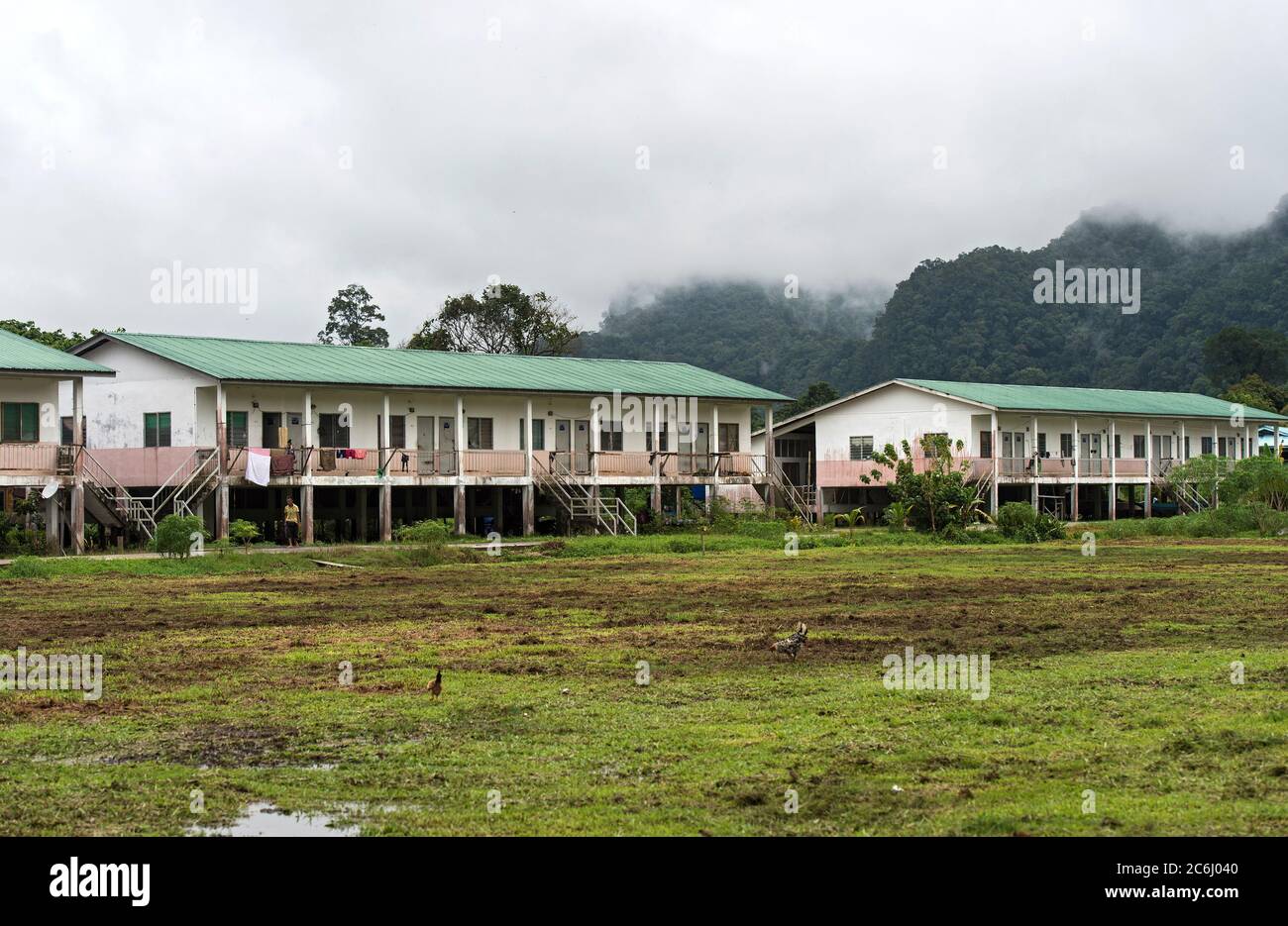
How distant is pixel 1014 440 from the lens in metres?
59.1

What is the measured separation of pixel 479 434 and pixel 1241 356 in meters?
65.4

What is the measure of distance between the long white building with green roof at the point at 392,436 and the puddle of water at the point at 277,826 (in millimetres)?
28568

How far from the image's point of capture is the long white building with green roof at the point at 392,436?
40.0 metres

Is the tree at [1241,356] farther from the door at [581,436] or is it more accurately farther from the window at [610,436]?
the door at [581,436]

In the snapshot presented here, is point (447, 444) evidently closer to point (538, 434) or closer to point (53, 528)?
point (538, 434)

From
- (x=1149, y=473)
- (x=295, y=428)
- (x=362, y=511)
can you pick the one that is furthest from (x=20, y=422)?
(x=1149, y=473)

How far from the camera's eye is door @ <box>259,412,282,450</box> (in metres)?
41.5

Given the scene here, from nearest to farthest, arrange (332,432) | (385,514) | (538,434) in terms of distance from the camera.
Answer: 1. (385,514)
2. (332,432)
3. (538,434)

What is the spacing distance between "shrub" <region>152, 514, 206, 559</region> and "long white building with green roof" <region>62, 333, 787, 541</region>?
15.7 feet

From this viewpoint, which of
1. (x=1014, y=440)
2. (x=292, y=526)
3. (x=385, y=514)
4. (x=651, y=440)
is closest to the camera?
(x=292, y=526)
